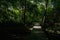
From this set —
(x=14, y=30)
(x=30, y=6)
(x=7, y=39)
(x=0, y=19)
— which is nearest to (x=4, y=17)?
(x=0, y=19)

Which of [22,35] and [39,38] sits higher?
[22,35]

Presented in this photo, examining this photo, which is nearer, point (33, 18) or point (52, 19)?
point (52, 19)

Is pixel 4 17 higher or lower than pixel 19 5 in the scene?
lower

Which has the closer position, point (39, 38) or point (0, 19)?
point (39, 38)

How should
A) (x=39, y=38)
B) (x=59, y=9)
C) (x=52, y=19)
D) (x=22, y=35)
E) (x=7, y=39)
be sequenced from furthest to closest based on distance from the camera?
(x=59, y=9)
(x=52, y=19)
(x=39, y=38)
(x=22, y=35)
(x=7, y=39)

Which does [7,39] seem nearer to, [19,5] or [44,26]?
[44,26]

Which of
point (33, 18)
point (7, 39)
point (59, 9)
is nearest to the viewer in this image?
point (7, 39)

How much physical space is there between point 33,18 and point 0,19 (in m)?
7.23

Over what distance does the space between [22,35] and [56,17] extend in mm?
10676

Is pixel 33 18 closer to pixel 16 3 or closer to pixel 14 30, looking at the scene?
pixel 16 3

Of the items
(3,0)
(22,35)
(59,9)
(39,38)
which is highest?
(3,0)

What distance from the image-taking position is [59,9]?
21.9 m

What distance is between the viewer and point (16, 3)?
20922 millimetres

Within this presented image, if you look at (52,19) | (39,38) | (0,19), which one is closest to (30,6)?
(52,19)
